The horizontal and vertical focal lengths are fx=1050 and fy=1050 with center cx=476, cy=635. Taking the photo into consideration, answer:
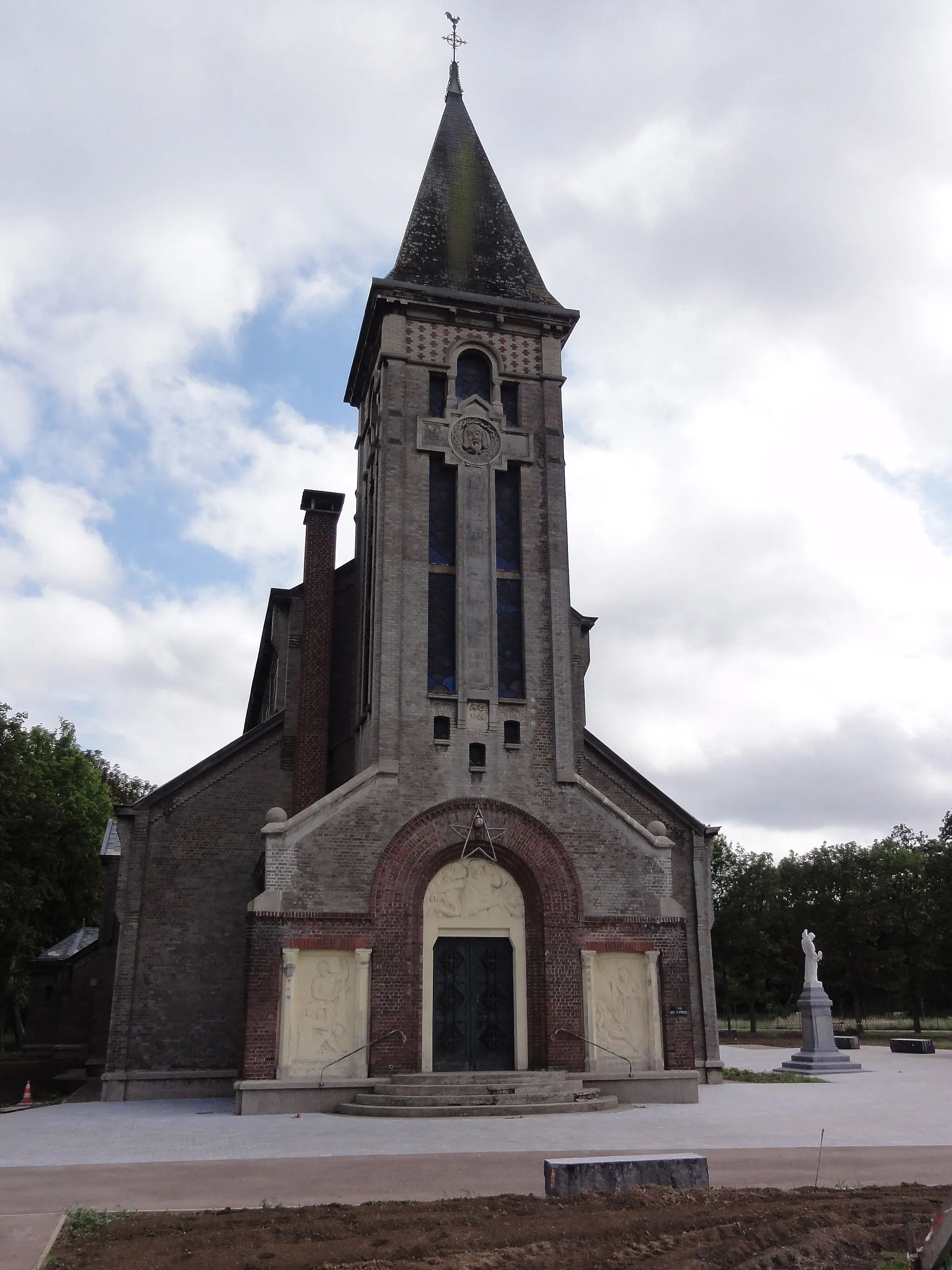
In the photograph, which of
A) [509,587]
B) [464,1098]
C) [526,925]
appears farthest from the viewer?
[509,587]

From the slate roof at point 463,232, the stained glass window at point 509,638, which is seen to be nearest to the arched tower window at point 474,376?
the slate roof at point 463,232

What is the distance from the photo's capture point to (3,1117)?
1886cm

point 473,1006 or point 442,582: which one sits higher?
point 442,582

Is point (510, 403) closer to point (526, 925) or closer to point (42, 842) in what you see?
point (526, 925)

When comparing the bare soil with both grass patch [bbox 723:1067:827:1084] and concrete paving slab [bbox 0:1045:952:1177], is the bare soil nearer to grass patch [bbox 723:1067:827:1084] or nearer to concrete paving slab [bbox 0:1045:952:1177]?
concrete paving slab [bbox 0:1045:952:1177]

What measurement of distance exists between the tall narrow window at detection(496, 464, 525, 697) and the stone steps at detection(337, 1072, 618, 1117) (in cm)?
824

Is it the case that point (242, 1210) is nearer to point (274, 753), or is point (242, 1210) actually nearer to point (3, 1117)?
point (3, 1117)

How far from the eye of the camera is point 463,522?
25.0 metres

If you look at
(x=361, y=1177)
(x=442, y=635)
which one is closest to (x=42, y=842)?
(x=442, y=635)

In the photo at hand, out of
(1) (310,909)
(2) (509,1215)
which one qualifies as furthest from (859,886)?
(2) (509,1215)

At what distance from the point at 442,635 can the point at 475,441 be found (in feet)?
16.6

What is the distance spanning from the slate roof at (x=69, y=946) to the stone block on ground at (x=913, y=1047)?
2957 cm

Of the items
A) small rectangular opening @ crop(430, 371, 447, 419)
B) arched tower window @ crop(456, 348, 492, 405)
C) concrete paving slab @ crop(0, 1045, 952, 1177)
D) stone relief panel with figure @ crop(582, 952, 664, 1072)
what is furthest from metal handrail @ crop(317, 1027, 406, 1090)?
arched tower window @ crop(456, 348, 492, 405)

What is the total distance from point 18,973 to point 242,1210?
42.1 meters
